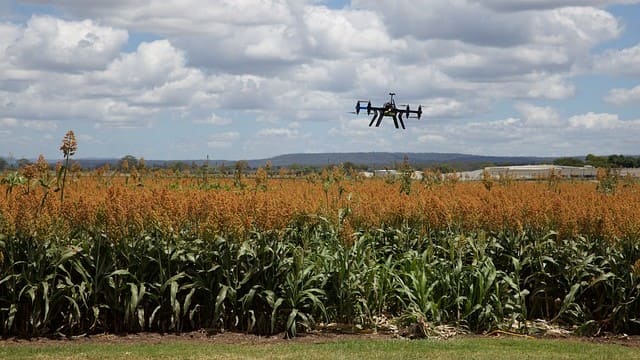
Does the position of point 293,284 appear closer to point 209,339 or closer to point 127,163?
point 209,339

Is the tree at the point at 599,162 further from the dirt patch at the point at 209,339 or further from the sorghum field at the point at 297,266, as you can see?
the dirt patch at the point at 209,339

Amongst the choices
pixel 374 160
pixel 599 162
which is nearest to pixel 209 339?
pixel 599 162

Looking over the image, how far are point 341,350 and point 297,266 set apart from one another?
1.48 meters

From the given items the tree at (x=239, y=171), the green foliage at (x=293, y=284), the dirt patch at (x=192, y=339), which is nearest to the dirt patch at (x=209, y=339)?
the dirt patch at (x=192, y=339)

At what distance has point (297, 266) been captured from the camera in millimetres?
10180

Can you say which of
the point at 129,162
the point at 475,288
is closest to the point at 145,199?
the point at 475,288

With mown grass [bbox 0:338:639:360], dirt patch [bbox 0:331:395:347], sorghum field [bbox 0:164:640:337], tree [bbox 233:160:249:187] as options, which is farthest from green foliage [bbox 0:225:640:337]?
tree [bbox 233:160:249:187]

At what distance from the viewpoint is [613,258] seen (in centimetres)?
1097

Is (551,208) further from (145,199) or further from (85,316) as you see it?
(85,316)

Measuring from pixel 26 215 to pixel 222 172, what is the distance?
15.6 metres

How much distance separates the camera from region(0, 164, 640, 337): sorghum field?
9758 mm

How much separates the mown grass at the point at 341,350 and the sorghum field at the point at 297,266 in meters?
0.57

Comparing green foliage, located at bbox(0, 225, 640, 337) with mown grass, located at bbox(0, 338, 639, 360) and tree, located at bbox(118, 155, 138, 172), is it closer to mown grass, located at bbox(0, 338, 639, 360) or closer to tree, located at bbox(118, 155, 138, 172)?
mown grass, located at bbox(0, 338, 639, 360)

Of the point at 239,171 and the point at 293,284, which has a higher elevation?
the point at 239,171
